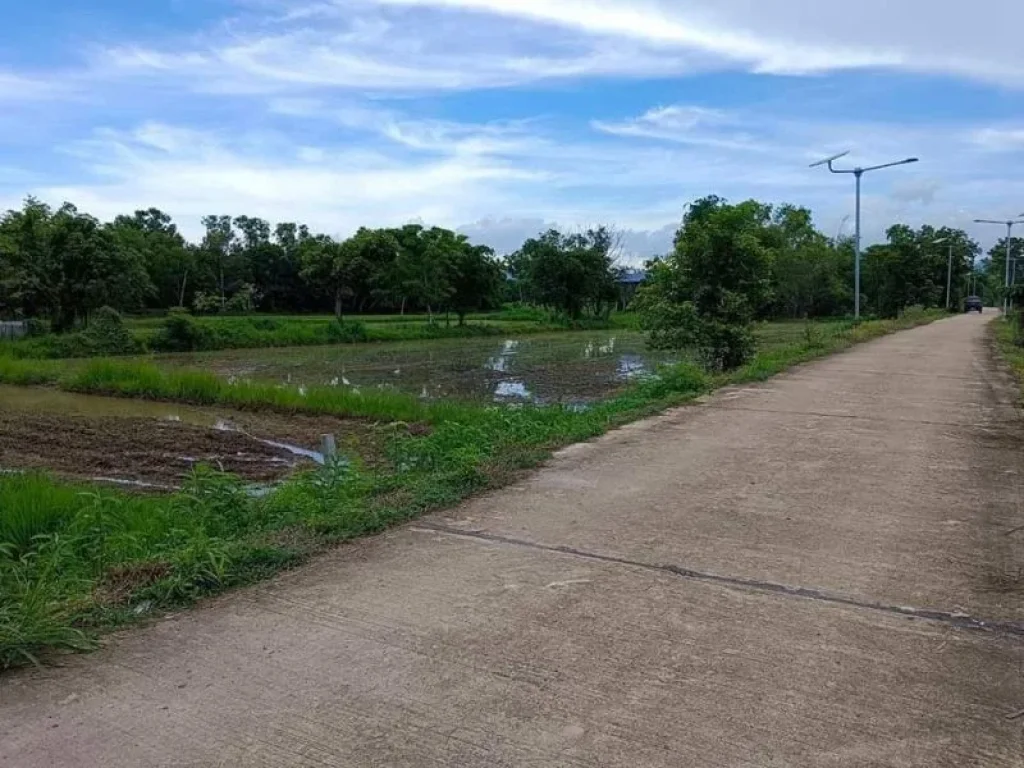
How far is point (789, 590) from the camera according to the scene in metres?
3.76

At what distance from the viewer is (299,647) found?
10.5ft

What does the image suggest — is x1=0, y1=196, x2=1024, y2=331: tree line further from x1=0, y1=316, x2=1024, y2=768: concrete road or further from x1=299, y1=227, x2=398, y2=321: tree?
x1=0, y1=316, x2=1024, y2=768: concrete road

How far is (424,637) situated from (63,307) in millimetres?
34414

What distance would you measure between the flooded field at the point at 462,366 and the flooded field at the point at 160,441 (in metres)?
4.38

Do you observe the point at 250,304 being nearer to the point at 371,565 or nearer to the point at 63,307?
the point at 63,307

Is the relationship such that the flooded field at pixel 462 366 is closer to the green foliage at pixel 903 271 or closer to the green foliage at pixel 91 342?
the green foliage at pixel 91 342

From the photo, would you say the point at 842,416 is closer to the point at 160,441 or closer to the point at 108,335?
the point at 160,441

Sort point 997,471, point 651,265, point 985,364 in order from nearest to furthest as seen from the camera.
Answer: point 997,471 < point 985,364 < point 651,265

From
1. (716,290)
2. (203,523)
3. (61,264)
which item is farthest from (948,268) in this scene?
(203,523)

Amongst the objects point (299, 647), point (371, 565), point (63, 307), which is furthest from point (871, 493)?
point (63, 307)

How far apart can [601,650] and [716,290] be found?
14.6 metres

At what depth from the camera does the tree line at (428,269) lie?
17406mm

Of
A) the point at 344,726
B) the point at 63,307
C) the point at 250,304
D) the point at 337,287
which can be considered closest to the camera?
the point at 344,726

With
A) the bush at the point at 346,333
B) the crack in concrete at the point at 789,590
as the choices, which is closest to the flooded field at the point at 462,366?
A: the bush at the point at 346,333
